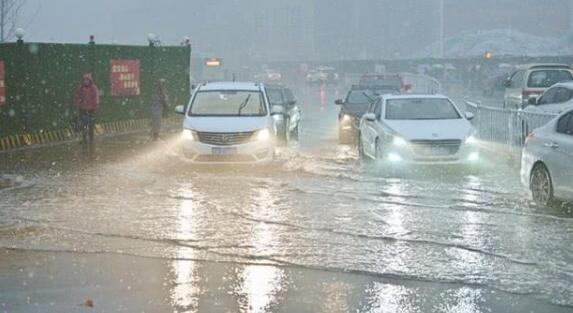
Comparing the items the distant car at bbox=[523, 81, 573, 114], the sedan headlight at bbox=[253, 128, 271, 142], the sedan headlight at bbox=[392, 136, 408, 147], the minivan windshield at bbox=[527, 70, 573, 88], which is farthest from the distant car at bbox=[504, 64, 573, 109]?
Answer: the sedan headlight at bbox=[253, 128, 271, 142]

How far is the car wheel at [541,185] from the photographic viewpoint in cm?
1284

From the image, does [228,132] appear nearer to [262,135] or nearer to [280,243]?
[262,135]

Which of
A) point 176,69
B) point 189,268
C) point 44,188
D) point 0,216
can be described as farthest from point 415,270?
point 176,69

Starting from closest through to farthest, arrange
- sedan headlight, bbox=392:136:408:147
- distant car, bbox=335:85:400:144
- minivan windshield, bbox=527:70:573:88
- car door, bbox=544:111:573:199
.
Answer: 1. car door, bbox=544:111:573:199
2. sedan headlight, bbox=392:136:408:147
3. distant car, bbox=335:85:400:144
4. minivan windshield, bbox=527:70:573:88

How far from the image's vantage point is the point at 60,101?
24.1 m

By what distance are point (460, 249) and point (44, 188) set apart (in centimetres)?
753

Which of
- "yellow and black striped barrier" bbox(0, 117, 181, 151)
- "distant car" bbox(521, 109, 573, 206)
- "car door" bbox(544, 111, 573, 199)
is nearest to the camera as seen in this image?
"car door" bbox(544, 111, 573, 199)

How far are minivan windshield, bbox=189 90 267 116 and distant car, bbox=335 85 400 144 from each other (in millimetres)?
6276

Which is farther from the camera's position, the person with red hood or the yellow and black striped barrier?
the yellow and black striped barrier

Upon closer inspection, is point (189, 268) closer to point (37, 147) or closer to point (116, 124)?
point (37, 147)

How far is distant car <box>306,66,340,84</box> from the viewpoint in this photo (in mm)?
84988

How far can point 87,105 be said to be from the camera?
21375 millimetres

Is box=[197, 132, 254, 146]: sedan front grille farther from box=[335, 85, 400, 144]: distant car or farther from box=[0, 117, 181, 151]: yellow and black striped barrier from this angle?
box=[335, 85, 400, 144]: distant car

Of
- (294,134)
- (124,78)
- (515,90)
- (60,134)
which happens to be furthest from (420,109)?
(124,78)
